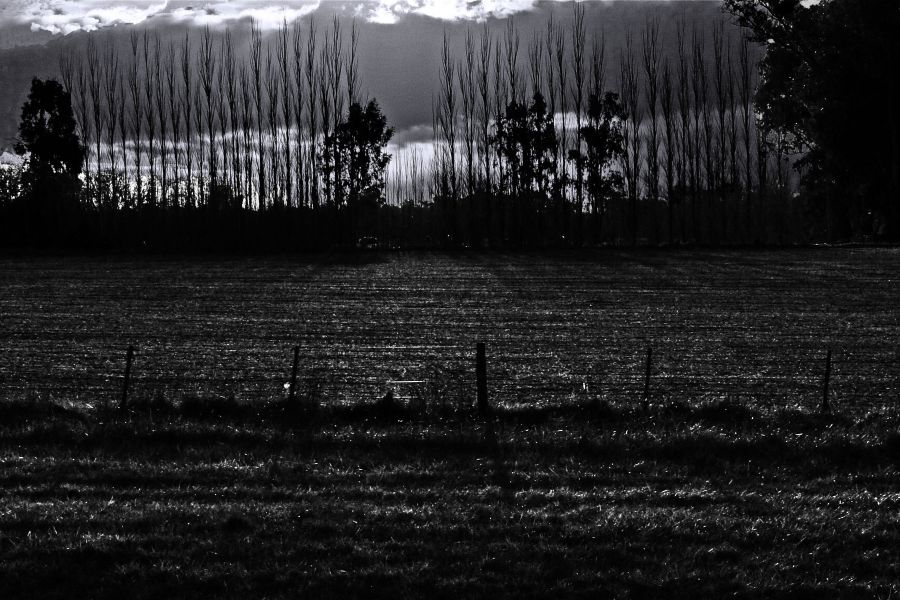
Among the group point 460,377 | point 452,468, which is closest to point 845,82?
point 460,377

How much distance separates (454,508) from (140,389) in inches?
370

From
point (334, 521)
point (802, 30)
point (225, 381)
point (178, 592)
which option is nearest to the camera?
point (178, 592)

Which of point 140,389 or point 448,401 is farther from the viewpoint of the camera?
point 140,389

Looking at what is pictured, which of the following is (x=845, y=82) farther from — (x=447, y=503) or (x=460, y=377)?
(x=447, y=503)

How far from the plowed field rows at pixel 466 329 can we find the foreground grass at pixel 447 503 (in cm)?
227

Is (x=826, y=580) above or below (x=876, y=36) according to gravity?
below

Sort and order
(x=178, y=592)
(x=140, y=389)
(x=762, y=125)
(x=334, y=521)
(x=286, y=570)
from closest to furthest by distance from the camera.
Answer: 1. (x=178, y=592)
2. (x=286, y=570)
3. (x=334, y=521)
4. (x=140, y=389)
5. (x=762, y=125)

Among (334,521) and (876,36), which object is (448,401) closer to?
(334,521)

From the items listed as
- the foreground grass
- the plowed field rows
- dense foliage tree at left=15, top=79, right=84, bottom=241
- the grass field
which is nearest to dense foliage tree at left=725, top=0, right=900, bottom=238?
the plowed field rows

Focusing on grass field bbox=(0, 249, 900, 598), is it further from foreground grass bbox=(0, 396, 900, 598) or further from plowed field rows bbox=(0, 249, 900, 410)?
plowed field rows bbox=(0, 249, 900, 410)

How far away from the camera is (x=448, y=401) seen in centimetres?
1328

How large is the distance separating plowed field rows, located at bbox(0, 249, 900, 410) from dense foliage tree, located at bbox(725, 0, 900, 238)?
232 inches

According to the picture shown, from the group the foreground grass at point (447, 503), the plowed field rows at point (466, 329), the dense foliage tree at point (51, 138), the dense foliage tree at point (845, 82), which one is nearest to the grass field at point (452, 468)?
the foreground grass at point (447, 503)

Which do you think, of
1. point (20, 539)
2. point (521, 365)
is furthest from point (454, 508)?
point (521, 365)
